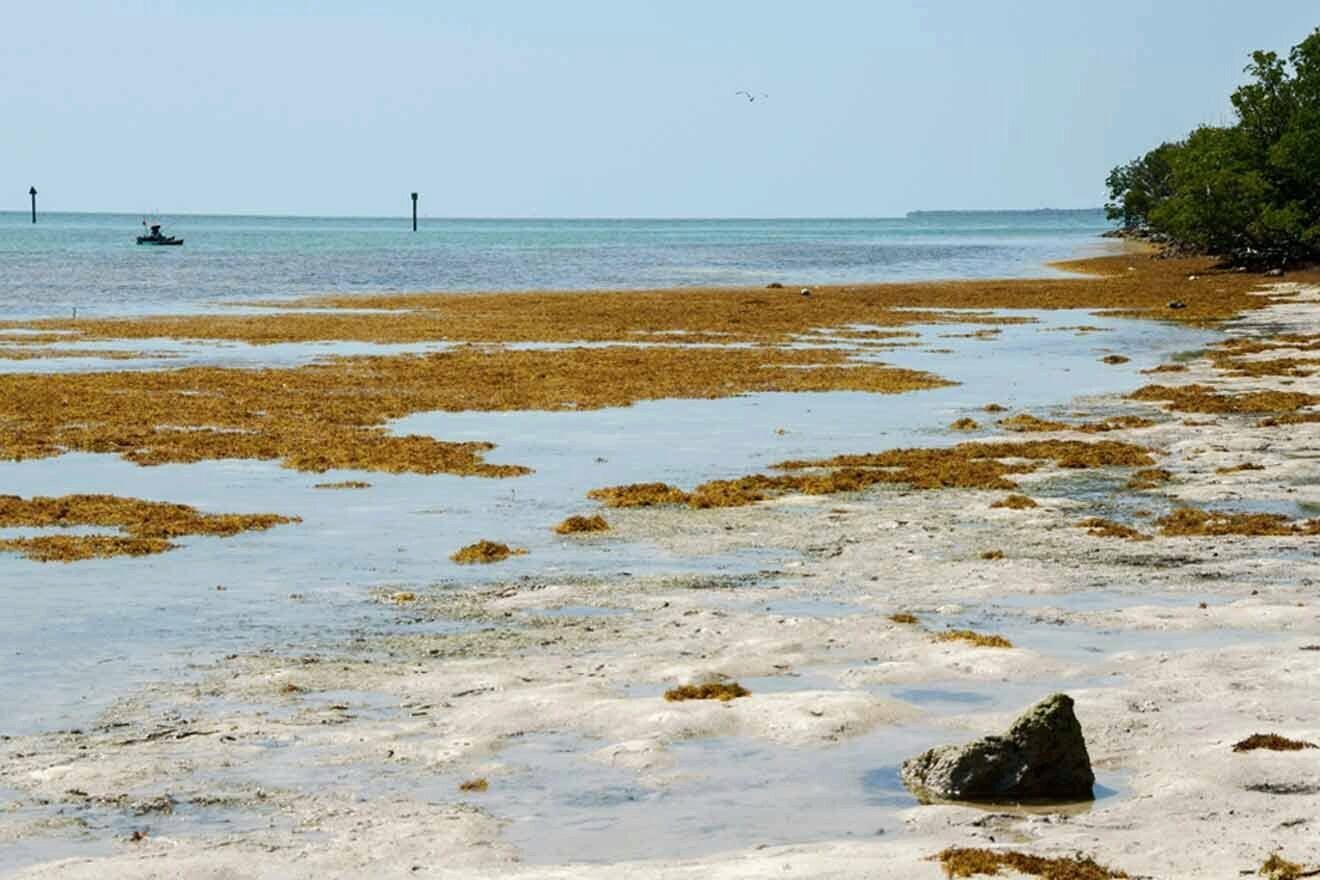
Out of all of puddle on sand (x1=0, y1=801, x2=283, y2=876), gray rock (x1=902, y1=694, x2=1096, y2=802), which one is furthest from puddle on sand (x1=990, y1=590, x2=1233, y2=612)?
puddle on sand (x1=0, y1=801, x2=283, y2=876)

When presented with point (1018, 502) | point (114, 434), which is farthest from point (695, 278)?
point (1018, 502)

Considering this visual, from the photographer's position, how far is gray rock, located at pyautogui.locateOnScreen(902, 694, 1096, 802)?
962cm

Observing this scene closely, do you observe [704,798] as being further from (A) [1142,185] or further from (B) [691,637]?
(A) [1142,185]

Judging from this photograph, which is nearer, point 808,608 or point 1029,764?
point 1029,764

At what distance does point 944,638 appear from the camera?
1345 centimetres

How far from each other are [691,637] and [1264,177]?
2892 inches

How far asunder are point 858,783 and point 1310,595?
21.5 feet

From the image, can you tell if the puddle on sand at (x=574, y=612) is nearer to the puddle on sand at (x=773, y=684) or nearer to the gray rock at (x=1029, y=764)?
the puddle on sand at (x=773, y=684)

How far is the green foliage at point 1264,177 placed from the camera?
3036 inches

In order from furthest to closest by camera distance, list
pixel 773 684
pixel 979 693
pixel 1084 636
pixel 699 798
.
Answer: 1. pixel 1084 636
2. pixel 773 684
3. pixel 979 693
4. pixel 699 798

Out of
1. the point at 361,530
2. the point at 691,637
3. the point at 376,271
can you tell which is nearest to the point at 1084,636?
the point at 691,637

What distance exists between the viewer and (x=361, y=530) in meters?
18.8

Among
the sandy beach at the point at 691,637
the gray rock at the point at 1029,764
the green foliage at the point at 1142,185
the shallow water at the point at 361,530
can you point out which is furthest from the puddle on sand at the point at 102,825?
the green foliage at the point at 1142,185

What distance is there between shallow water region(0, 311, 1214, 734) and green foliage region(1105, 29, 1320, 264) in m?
48.2
